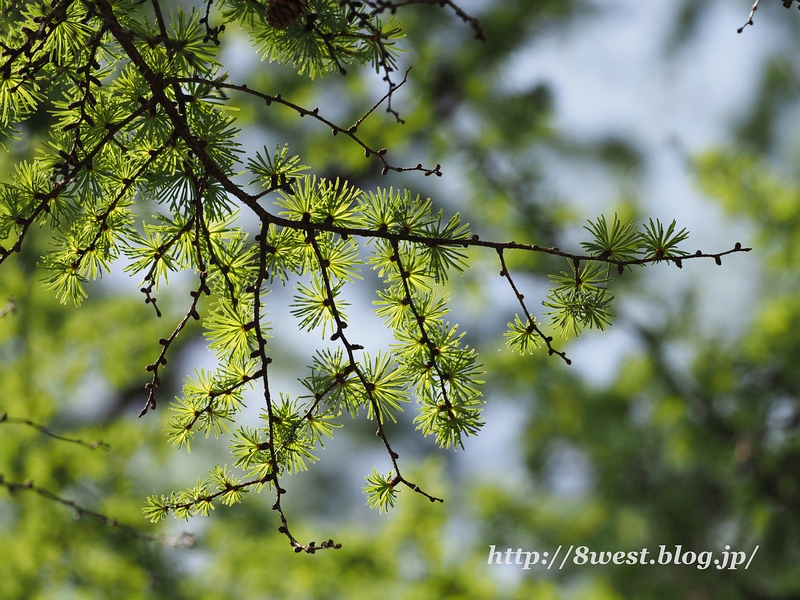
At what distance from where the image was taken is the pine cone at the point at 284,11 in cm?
45

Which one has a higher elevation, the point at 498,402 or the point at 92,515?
the point at 498,402

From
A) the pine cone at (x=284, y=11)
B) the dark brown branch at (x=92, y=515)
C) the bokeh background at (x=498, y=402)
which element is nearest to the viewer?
the pine cone at (x=284, y=11)

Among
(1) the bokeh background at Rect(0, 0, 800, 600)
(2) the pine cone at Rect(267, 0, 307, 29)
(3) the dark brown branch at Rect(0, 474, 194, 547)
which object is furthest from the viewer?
(1) the bokeh background at Rect(0, 0, 800, 600)

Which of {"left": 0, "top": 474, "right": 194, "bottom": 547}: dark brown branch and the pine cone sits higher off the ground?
the pine cone

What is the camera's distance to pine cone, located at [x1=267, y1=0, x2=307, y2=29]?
0.45 metres

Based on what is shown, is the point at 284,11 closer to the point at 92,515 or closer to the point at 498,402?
the point at 92,515

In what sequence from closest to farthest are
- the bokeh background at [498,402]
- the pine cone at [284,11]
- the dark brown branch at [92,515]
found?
1. the pine cone at [284,11]
2. the dark brown branch at [92,515]
3. the bokeh background at [498,402]

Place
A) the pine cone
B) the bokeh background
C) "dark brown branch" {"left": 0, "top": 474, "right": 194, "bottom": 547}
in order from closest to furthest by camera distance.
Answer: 1. the pine cone
2. "dark brown branch" {"left": 0, "top": 474, "right": 194, "bottom": 547}
3. the bokeh background

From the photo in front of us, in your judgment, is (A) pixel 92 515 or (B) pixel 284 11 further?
(A) pixel 92 515

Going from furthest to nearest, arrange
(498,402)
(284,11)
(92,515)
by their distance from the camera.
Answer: (498,402) < (92,515) < (284,11)

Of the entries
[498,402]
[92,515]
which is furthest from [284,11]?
[498,402]

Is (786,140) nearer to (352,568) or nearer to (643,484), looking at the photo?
(643,484)

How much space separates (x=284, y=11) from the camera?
0.45 meters

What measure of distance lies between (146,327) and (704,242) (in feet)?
5.92
